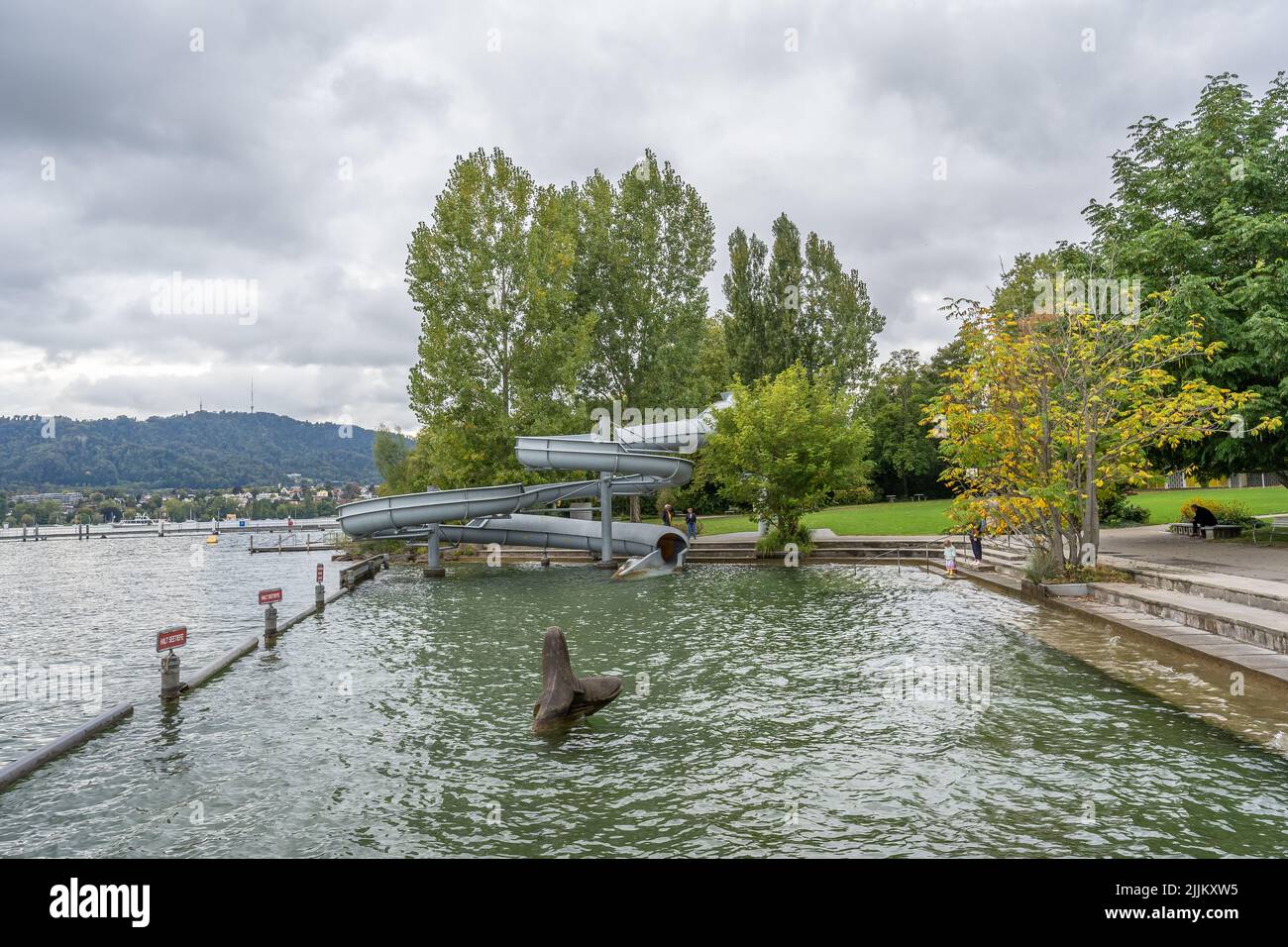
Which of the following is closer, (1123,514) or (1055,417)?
(1055,417)

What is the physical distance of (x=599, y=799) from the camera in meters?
8.09

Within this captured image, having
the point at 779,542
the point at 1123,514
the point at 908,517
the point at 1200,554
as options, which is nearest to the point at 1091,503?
the point at 1200,554

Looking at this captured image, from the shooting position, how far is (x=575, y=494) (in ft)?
121

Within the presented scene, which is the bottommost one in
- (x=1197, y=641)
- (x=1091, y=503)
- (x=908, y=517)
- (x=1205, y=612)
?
(x=1197, y=641)

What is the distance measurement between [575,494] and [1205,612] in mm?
26561

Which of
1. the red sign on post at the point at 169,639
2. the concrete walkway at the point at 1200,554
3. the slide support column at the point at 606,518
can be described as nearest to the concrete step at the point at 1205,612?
the concrete walkway at the point at 1200,554

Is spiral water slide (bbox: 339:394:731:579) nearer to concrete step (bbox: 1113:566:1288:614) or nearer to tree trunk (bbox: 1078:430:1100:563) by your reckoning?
tree trunk (bbox: 1078:430:1100:563)

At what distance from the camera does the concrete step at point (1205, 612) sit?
42.3 feet

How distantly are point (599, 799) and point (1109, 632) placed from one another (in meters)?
13.3

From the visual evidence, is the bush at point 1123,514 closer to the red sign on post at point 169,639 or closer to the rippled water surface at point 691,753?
the rippled water surface at point 691,753

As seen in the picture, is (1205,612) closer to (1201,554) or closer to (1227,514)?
(1201,554)

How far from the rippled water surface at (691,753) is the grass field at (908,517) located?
2111cm
